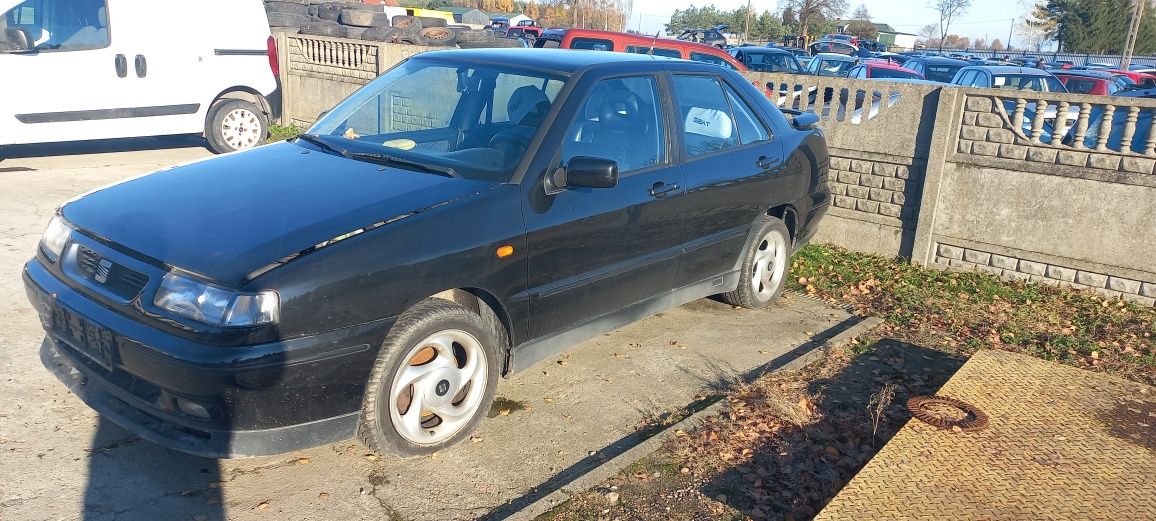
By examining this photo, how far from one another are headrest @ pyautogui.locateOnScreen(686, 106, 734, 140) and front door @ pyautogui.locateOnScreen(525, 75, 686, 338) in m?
0.28

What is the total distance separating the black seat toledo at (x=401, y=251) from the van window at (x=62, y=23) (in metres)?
5.68

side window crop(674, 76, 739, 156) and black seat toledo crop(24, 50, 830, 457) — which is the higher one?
side window crop(674, 76, 739, 156)

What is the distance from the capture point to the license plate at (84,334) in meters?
3.50

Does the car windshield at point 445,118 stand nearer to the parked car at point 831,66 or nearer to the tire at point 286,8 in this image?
the tire at point 286,8

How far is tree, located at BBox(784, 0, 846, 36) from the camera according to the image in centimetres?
5741

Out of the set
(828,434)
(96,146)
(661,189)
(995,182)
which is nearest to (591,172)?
(661,189)

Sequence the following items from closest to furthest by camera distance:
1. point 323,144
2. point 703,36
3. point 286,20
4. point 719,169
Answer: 1. point 323,144
2. point 719,169
3. point 286,20
4. point 703,36

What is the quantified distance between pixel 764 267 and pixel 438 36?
389 inches

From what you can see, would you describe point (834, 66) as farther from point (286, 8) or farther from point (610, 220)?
point (610, 220)

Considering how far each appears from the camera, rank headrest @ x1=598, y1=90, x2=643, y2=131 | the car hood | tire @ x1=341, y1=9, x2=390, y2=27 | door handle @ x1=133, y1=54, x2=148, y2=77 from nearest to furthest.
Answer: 1. the car hood
2. headrest @ x1=598, y1=90, x2=643, y2=131
3. door handle @ x1=133, y1=54, x2=148, y2=77
4. tire @ x1=341, y1=9, x2=390, y2=27

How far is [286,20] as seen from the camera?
15828mm

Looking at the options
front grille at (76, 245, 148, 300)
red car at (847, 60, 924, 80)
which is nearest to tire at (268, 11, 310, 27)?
red car at (847, 60, 924, 80)

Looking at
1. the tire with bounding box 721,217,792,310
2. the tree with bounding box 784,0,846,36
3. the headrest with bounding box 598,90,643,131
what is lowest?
the tire with bounding box 721,217,792,310

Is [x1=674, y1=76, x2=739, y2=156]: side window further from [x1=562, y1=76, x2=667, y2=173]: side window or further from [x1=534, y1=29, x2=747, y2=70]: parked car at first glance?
[x1=534, y1=29, x2=747, y2=70]: parked car
